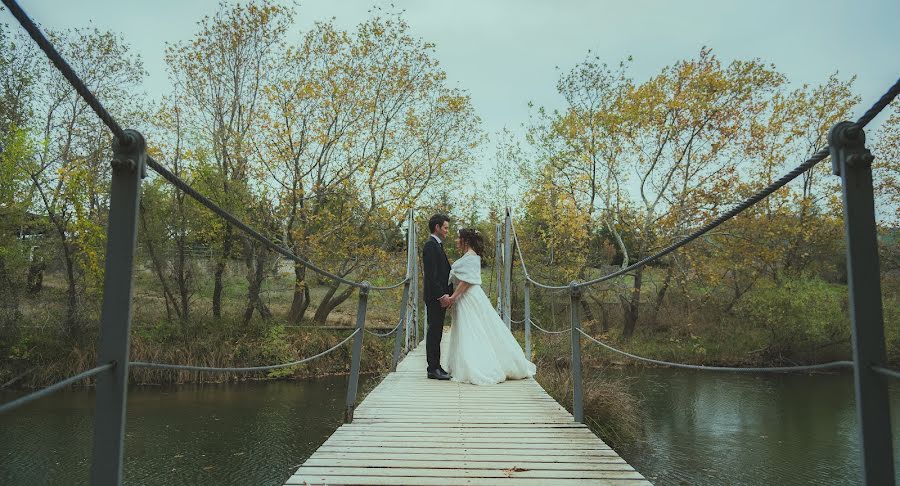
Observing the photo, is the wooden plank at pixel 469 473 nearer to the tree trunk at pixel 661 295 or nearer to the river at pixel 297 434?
the river at pixel 297 434

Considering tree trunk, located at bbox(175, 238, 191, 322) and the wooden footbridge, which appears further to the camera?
tree trunk, located at bbox(175, 238, 191, 322)

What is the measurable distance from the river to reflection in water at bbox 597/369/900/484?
23mm

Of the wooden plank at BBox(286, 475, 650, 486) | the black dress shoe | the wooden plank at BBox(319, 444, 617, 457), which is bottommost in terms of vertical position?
the wooden plank at BBox(286, 475, 650, 486)

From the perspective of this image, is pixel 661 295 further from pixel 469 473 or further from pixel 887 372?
pixel 887 372

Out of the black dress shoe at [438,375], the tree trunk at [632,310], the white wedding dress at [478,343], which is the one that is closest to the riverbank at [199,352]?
the tree trunk at [632,310]

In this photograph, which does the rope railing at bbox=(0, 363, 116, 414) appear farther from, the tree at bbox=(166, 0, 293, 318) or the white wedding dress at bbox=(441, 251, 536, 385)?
the tree at bbox=(166, 0, 293, 318)

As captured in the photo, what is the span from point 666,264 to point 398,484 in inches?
572

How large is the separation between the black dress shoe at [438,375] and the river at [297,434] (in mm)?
2523

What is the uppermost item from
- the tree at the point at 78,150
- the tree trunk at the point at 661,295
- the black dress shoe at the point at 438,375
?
the tree at the point at 78,150

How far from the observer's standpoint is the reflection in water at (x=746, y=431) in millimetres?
6617

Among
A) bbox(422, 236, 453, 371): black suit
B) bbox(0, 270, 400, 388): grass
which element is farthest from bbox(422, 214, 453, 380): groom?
bbox(0, 270, 400, 388): grass

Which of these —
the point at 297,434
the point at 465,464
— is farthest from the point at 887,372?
the point at 297,434

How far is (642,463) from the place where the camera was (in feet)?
22.0

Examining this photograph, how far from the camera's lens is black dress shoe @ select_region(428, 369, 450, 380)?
480 cm
